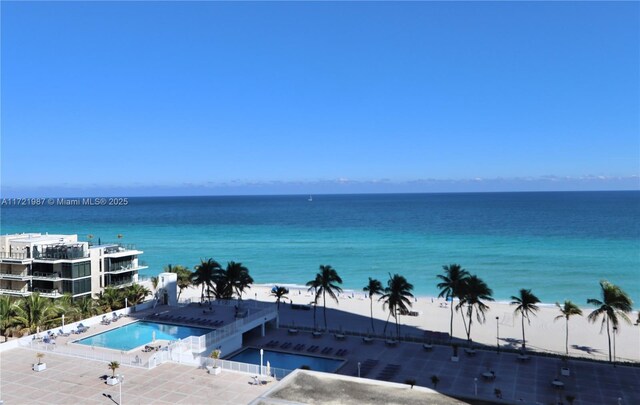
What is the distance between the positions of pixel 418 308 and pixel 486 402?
38.3 m

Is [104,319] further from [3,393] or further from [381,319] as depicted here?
[381,319]

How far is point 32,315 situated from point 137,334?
785 centimetres

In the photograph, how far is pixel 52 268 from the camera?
48000mm

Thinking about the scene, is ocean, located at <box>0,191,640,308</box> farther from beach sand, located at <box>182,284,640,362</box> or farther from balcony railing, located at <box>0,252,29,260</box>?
balcony railing, located at <box>0,252,29,260</box>

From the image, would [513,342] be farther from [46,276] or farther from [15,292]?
[15,292]

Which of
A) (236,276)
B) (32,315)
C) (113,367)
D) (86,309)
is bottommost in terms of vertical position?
(86,309)

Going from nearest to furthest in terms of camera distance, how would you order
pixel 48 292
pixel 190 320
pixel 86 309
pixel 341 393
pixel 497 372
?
pixel 341 393, pixel 497 372, pixel 190 320, pixel 86 309, pixel 48 292

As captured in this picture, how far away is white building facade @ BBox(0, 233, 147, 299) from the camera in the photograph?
4766 cm

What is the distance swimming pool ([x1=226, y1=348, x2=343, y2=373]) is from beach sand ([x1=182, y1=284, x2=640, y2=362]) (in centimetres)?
1136

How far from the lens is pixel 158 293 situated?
44906mm

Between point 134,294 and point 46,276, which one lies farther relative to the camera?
point 46,276

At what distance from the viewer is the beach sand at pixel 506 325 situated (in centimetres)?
4144

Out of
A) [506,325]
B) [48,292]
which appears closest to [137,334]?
[48,292]

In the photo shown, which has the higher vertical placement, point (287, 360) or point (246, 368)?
point (246, 368)
